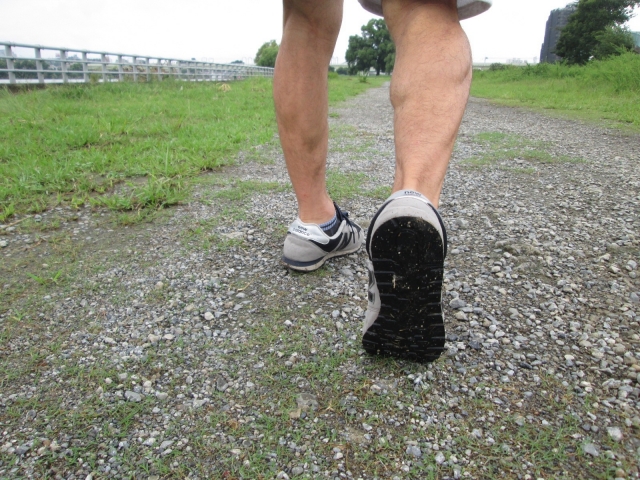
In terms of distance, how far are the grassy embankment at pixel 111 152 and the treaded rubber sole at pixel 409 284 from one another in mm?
1579

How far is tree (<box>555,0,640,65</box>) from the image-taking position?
23469 mm

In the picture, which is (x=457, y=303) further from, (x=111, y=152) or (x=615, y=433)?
(x=111, y=152)

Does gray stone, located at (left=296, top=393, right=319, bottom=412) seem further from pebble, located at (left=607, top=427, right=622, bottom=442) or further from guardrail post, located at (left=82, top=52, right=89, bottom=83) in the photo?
guardrail post, located at (left=82, top=52, right=89, bottom=83)

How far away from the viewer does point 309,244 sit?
1.52 meters

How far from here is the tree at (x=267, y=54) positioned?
61.2 meters

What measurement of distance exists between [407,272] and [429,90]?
42 centimetres

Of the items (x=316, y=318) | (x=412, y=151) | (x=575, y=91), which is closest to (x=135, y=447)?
(x=316, y=318)

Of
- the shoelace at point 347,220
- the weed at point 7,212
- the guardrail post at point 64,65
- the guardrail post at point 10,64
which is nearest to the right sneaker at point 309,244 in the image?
the shoelace at point 347,220

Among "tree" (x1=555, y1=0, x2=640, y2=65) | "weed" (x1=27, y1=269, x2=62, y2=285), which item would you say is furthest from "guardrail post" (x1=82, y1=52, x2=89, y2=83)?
"tree" (x1=555, y1=0, x2=640, y2=65)

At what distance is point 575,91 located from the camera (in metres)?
9.55

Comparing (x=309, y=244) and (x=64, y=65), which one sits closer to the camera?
(x=309, y=244)

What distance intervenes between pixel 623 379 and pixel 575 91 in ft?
34.5

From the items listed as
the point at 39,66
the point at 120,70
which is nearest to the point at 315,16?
the point at 39,66

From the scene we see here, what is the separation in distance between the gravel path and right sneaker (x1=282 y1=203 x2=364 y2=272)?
5cm
